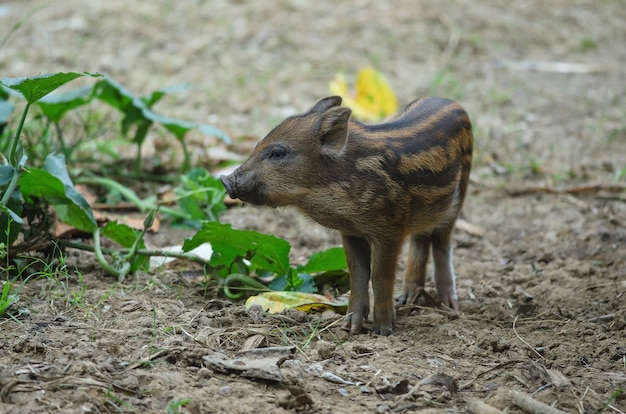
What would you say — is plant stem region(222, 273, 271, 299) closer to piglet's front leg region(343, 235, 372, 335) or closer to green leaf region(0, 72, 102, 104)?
piglet's front leg region(343, 235, 372, 335)

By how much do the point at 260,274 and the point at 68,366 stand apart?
1927 mm

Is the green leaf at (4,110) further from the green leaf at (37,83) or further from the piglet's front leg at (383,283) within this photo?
the piglet's front leg at (383,283)

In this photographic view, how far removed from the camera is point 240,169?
4863 mm

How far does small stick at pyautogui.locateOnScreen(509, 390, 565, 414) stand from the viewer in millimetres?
3498

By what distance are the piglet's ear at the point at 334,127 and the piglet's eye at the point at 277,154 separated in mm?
222

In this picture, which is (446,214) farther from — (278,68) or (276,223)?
(278,68)

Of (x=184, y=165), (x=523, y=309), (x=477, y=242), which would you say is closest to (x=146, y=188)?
(x=184, y=165)

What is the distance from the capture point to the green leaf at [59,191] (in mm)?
4871

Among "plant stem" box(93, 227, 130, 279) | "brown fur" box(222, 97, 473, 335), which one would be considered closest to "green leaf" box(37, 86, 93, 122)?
"plant stem" box(93, 227, 130, 279)

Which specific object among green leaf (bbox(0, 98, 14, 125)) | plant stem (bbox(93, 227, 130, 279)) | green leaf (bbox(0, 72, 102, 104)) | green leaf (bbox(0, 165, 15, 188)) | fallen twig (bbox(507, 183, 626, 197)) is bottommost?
fallen twig (bbox(507, 183, 626, 197))

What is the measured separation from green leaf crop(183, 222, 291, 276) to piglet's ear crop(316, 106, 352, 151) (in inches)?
24.6

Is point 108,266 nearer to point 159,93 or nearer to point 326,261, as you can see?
point 326,261

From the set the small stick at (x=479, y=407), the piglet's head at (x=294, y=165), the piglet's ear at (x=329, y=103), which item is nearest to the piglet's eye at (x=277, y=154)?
the piglet's head at (x=294, y=165)

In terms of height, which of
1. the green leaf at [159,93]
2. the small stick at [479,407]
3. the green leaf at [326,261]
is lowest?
the green leaf at [326,261]
